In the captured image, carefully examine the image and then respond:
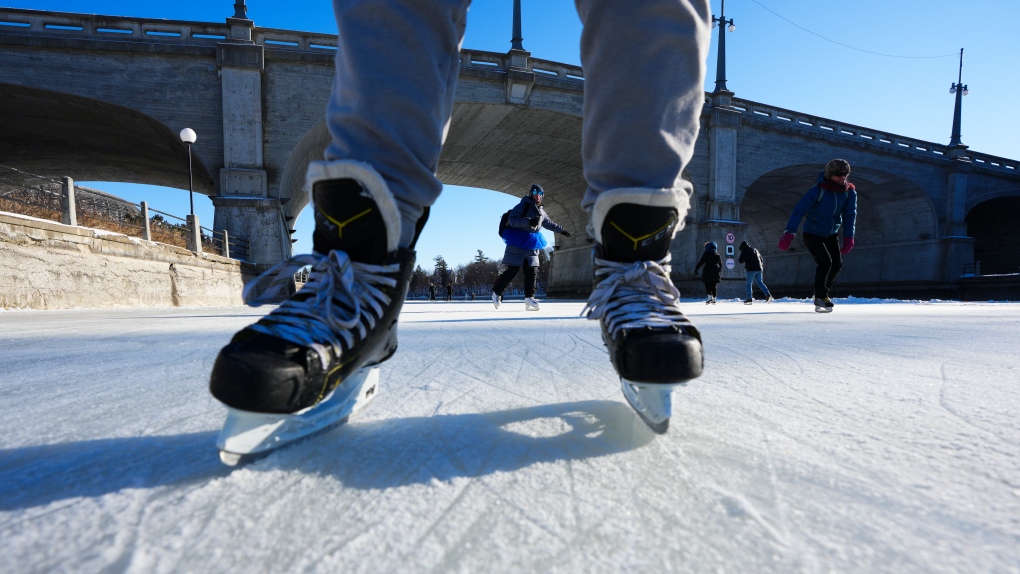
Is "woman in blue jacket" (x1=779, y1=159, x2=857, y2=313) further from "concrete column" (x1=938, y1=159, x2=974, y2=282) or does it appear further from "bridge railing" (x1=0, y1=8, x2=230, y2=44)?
"concrete column" (x1=938, y1=159, x2=974, y2=282)

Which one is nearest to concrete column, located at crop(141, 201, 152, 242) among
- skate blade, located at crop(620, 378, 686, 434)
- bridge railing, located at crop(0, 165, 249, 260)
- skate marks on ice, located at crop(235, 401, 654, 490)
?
bridge railing, located at crop(0, 165, 249, 260)

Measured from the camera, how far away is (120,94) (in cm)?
949

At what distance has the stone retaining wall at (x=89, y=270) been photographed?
4.75m

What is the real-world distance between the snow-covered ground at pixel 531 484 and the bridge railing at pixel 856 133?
15837 millimetres

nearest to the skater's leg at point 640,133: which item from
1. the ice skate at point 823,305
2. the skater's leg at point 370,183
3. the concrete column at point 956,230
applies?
the skater's leg at point 370,183

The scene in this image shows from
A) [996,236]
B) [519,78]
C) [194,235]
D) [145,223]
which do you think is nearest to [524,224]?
[145,223]

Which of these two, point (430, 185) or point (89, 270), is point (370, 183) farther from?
point (89, 270)

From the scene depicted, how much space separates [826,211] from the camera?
182 inches

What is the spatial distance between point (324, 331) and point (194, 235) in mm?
9033

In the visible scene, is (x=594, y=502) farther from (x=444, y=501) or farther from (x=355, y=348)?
(x=355, y=348)

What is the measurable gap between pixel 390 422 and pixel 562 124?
1297 centimetres

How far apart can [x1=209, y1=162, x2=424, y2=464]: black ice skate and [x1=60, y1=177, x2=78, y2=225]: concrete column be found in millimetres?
7060

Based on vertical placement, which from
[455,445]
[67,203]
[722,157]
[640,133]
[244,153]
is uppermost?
[722,157]

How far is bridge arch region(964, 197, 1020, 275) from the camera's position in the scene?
19.9 meters
